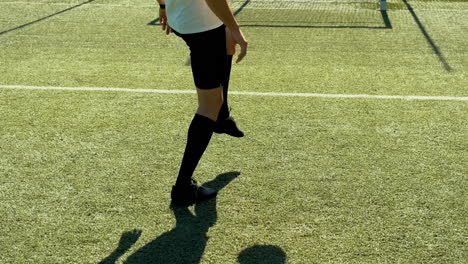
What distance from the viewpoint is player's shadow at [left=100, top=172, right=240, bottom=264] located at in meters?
2.94

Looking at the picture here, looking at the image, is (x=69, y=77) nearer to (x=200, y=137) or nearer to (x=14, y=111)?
(x=14, y=111)

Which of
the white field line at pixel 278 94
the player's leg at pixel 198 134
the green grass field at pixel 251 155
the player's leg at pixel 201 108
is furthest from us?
the white field line at pixel 278 94

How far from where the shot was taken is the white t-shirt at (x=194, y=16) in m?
3.14

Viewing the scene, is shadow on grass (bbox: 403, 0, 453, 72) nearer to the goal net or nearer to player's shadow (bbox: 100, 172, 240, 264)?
the goal net

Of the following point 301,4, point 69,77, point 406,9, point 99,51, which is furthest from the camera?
point 301,4

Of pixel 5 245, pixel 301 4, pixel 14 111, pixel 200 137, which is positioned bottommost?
pixel 301 4

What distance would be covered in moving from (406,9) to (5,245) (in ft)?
27.7

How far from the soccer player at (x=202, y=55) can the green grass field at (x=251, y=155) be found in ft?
0.80

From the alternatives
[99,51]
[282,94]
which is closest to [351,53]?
[282,94]

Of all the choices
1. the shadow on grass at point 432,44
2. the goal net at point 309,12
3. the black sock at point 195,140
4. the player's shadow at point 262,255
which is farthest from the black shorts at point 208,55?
the goal net at point 309,12

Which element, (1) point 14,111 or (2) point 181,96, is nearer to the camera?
(1) point 14,111

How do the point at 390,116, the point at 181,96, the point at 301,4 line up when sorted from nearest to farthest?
1. the point at 390,116
2. the point at 181,96
3. the point at 301,4

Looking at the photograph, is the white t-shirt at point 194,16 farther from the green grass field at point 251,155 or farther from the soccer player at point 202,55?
the green grass field at point 251,155

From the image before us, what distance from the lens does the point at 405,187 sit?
370 centimetres
